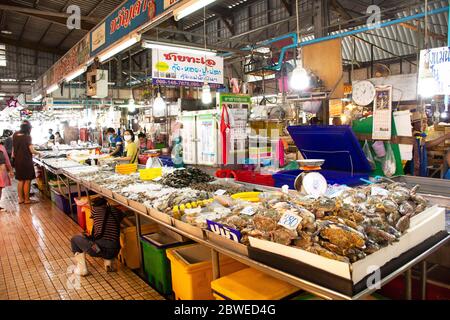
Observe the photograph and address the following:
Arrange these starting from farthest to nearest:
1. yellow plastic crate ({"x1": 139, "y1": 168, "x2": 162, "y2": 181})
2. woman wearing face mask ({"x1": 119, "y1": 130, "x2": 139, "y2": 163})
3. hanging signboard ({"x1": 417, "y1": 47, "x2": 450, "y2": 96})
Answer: woman wearing face mask ({"x1": 119, "y1": 130, "x2": 139, "y2": 163}) < yellow plastic crate ({"x1": 139, "y1": 168, "x2": 162, "y2": 181}) < hanging signboard ({"x1": 417, "y1": 47, "x2": 450, "y2": 96})

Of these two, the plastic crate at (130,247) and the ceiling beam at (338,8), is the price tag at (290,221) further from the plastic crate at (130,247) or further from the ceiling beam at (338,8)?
the ceiling beam at (338,8)

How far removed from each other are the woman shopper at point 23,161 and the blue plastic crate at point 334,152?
24.2 ft

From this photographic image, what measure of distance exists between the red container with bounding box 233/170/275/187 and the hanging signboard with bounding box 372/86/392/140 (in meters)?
1.38

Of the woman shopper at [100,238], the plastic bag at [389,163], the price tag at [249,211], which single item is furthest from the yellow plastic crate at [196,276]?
the plastic bag at [389,163]

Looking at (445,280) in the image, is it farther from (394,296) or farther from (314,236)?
(314,236)

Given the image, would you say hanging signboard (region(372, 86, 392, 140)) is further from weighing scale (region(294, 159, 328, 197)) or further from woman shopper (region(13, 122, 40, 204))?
woman shopper (region(13, 122, 40, 204))

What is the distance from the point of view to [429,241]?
7.75ft

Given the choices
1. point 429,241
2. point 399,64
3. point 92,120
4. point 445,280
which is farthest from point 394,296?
point 92,120

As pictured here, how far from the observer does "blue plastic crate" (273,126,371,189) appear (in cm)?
386

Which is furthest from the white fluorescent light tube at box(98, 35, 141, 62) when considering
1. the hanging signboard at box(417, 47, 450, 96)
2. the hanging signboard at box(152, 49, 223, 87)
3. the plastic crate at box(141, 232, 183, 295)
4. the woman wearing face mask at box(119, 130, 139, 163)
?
the hanging signboard at box(417, 47, 450, 96)

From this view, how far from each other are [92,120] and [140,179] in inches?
404

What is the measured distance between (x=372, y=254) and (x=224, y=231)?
101cm

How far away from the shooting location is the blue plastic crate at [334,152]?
3.86m

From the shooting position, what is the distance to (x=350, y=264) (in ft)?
5.74
